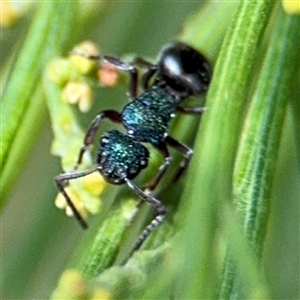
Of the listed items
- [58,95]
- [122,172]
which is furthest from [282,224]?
[58,95]

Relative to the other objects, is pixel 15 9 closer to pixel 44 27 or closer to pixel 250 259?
pixel 44 27

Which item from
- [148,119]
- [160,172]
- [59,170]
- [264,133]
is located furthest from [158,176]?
[59,170]

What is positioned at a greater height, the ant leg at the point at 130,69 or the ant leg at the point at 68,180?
the ant leg at the point at 130,69

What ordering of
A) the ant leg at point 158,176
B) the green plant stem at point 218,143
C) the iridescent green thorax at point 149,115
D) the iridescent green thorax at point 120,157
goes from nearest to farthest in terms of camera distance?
the green plant stem at point 218,143 < the ant leg at point 158,176 < the iridescent green thorax at point 120,157 < the iridescent green thorax at point 149,115

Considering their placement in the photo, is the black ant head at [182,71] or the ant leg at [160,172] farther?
the black ant head at [182,71]

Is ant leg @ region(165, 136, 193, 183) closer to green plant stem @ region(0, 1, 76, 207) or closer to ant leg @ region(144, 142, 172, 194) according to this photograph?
ant leg @ region(144, 142, 172, 194)

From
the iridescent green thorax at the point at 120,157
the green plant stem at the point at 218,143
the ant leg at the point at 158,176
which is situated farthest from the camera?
the iridescent green thorax at the point at 120,157

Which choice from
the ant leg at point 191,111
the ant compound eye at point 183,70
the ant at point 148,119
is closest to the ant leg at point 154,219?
the ant at point 148,119

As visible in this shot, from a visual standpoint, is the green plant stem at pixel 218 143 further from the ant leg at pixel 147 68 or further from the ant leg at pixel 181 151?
the ant leg at pixel 147 68
